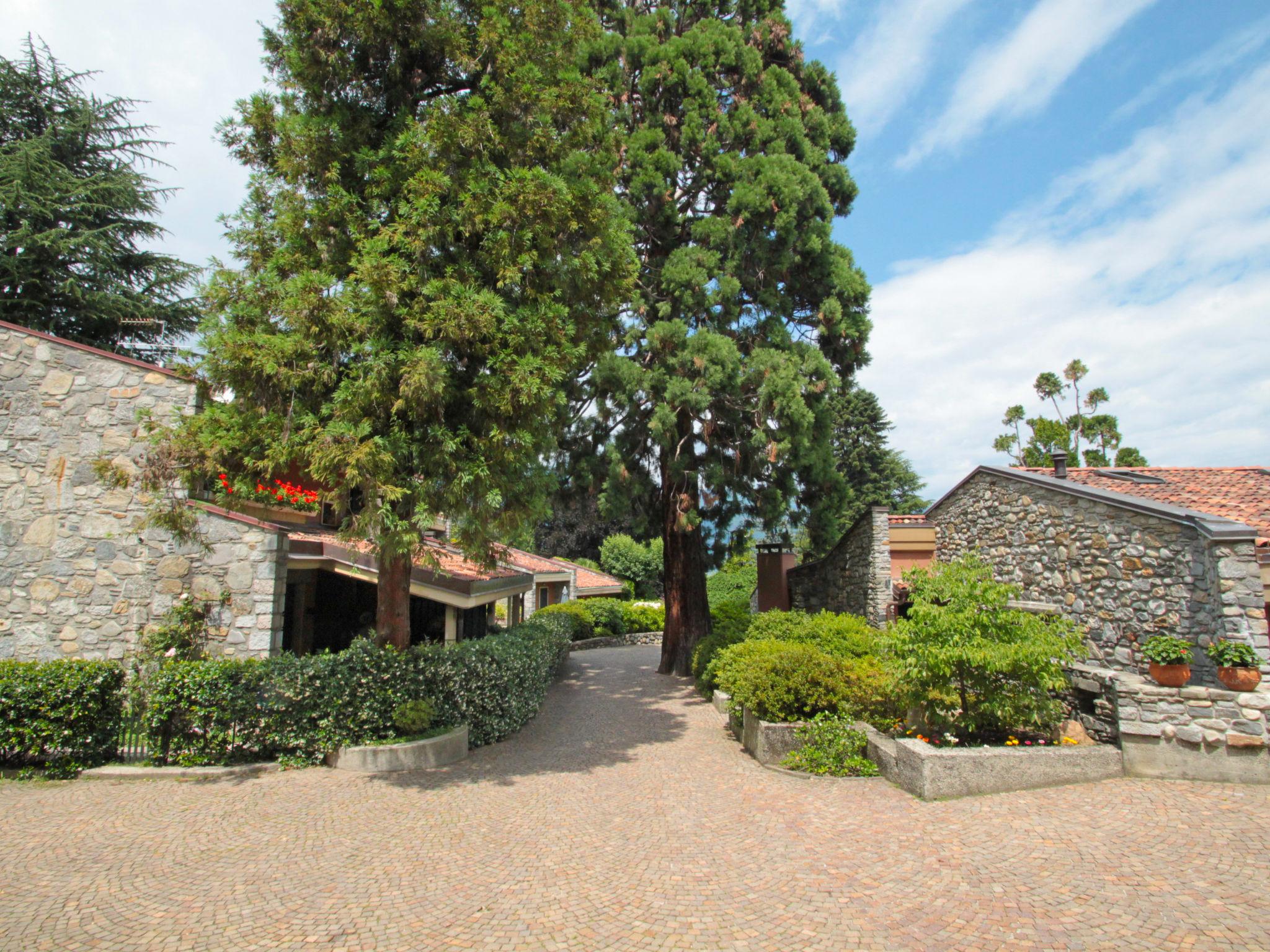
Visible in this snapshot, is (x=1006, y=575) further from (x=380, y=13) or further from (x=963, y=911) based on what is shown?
(x=380, y=13)

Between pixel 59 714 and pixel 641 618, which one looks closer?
pixel 59 714

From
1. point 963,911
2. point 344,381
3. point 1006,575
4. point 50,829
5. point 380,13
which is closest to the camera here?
point 963,911

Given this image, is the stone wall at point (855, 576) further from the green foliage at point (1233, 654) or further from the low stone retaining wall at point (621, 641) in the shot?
the low stone retaining wall at point (621, 641)

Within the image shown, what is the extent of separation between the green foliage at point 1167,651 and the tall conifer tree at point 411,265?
6.50 m

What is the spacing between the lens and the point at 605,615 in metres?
25.5

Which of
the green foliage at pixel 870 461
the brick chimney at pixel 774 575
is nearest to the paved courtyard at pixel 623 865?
the brick chimney at pixel 774 575

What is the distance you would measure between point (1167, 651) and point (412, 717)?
794cm

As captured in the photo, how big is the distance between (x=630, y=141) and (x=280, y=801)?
12.9m

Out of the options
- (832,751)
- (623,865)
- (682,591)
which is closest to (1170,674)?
(832,751)

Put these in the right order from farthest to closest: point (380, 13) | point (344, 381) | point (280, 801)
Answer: point (380, 13)
point (344, 381)
point (280, 801)

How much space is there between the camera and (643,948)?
12.4 feet

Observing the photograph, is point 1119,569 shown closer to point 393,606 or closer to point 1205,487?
point 1205,487

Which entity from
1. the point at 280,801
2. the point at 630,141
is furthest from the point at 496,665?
the point at 630,141

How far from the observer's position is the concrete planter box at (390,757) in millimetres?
7438
